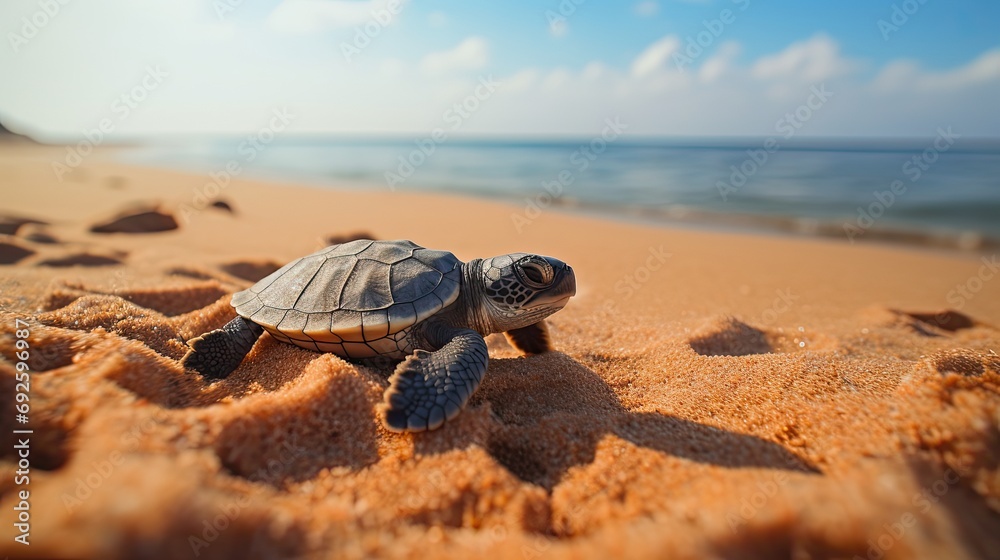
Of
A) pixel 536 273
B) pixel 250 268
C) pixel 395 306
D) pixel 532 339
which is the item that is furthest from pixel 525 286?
pixel 250 268

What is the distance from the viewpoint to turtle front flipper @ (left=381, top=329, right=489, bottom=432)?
2.17 m

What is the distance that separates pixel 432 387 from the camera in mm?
2305

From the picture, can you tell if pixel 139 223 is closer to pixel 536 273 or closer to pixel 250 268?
pixel 250 268

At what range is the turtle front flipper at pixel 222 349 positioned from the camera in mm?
2832

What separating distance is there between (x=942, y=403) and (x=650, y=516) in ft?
4.84

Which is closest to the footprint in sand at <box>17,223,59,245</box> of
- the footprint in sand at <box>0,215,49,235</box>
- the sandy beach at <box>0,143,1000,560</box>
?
the footprint in sand at <box>0,215,49,235</box>

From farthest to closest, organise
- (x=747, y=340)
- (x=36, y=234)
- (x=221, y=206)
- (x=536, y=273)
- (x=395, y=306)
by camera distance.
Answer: (x=221, y=206) < (x=36, y=234) < (x=747, y=340) < (x=536, y=273) < (x=395, y=306)

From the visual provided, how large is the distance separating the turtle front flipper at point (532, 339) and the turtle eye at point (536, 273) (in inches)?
22.3

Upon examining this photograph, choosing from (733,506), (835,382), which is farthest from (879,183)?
(733,506)

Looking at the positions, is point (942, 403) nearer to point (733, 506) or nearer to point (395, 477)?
point (733, 506)

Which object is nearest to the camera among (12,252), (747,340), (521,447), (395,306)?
(521,447)

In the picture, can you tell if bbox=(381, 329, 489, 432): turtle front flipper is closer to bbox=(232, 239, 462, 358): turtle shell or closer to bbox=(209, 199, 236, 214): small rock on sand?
bbox=(232, 239, 462, 358): turtle shell

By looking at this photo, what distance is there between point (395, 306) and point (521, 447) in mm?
1204

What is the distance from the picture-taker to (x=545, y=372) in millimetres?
3143
